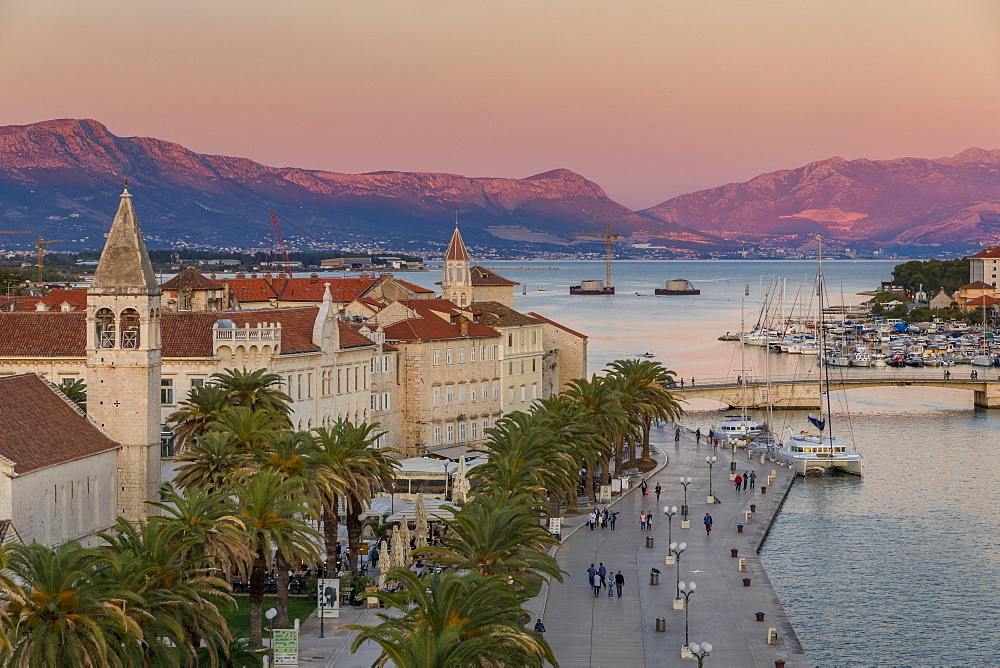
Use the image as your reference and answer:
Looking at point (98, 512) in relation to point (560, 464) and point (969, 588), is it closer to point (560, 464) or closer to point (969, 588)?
point (560, 464)

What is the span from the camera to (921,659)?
161 ft

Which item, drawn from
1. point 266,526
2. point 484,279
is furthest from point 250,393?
point 484,279

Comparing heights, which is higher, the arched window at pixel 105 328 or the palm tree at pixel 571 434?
the arched window at pixel 105 328

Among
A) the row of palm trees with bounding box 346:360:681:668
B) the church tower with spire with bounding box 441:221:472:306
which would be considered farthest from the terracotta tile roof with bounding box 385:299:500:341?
the row of palm trees with bounding box 346:360:681:668

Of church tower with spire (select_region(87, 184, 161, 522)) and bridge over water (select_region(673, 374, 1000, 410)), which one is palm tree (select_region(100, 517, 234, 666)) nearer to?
church tower with spire (select_region(87, 184, 161, 522))

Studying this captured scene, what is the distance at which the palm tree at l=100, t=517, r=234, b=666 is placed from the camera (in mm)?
32906

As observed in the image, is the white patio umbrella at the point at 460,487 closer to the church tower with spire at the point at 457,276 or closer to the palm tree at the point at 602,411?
the palm tree at the point at 602,411

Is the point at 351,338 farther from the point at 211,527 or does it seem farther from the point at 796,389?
the point at 796,389

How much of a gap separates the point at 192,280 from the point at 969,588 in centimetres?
5544

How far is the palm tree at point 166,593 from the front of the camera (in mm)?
32906

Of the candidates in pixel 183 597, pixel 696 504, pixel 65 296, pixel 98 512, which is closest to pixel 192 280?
pixel 65 296

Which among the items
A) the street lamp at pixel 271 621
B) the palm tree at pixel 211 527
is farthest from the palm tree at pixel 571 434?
the palm tree at pixel 211 527

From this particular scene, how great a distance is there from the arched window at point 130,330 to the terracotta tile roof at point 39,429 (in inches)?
146

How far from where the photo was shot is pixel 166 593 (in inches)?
1324
